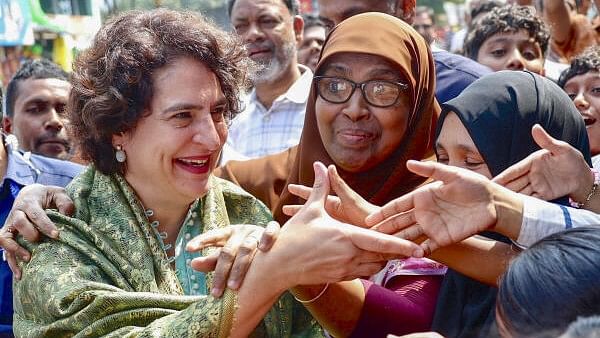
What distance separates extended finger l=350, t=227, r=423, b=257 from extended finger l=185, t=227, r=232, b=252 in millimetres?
408

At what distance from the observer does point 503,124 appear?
277 centimetres

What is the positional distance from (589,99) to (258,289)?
7.59 feet

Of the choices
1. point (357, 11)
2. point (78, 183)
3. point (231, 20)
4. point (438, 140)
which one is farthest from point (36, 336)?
point (231, 20)

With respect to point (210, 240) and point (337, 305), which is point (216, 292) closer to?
point (210, 240)

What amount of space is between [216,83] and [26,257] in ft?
2.68

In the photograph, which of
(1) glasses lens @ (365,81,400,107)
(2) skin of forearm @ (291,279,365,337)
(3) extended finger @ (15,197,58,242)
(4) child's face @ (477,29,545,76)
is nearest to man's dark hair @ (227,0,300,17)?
(4) child's face @ (477,29,545,76)

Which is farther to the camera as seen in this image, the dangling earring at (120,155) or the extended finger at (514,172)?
the dangling earring at (120,155)

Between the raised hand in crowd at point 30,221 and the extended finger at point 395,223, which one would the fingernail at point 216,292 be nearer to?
the extended finger at point 395,223

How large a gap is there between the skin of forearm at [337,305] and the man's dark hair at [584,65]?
2.00 metres

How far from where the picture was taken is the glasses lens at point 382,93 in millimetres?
3320

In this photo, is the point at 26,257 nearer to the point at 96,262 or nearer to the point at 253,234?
the point at 96,262

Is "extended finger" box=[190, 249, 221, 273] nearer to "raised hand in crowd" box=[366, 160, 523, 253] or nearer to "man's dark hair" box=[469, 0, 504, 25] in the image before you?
"raised hand in crowd" box=[366, 160, 523, 253]

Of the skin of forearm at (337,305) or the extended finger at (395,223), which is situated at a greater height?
the extended finger at (395,223)

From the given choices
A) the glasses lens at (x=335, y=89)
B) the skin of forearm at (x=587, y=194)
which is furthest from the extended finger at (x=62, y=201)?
the skin of forearm at (x=587, y=194)
